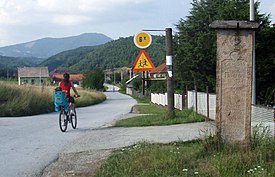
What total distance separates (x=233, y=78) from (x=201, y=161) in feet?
4.87

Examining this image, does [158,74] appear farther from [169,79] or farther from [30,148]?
[30,148]

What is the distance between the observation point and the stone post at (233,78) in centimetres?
739

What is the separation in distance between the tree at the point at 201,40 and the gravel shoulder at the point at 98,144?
12.1 meters

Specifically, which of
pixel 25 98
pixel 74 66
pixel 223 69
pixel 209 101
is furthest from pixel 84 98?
pixel 74 66

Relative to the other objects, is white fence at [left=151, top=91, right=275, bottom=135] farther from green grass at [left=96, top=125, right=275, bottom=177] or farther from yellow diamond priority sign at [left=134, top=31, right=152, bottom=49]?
green grass at [left=96, top=125, right=275, bottom=177]

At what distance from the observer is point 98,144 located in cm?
976

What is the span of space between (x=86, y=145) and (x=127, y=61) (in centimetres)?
11088

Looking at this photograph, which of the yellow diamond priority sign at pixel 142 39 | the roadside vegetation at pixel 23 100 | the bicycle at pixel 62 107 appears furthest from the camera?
the roadside vegetation at pixel 23 100

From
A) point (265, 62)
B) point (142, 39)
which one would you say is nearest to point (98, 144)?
point (142, 39)

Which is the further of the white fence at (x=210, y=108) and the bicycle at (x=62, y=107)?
the bicycle at (x=62, y=107)

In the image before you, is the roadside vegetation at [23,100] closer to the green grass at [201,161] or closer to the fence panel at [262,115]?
the fence panel at [262,115]

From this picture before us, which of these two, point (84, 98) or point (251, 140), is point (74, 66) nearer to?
point (84, 98)

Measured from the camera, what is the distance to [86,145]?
9.74 m

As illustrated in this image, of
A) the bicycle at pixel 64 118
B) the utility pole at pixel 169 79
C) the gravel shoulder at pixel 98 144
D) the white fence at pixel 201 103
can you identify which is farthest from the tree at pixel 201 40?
the gravel shoulder at pixel 98 144
